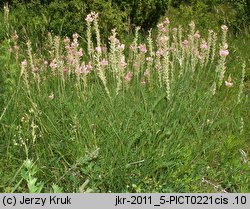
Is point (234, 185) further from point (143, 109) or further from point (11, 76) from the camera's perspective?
point (11, 76)

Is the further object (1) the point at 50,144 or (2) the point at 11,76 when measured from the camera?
(2) the point at 11,76

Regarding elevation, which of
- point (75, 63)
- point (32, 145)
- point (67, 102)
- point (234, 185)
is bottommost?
point (234, 185)

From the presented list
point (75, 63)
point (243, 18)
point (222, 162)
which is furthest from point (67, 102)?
point (243, 18)

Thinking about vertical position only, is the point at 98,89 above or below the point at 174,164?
above

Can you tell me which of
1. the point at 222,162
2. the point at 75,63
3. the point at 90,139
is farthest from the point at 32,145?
the point at 222,162

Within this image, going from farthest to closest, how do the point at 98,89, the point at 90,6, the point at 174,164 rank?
the point at 90,6 < the point at 98,89 < the point at 174,164

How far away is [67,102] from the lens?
3.35 m

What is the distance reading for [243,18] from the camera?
A: 22.3 ft

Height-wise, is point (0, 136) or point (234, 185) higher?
point (0, 136)

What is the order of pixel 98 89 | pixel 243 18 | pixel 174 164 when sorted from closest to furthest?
pixel 174 164, pixel 98 89, pixel 243 18

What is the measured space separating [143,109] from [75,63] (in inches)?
22.8

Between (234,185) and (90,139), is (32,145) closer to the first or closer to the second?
(90,139)

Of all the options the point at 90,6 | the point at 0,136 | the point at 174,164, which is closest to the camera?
the point at 174,164

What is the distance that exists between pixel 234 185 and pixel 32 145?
50.7 inches
